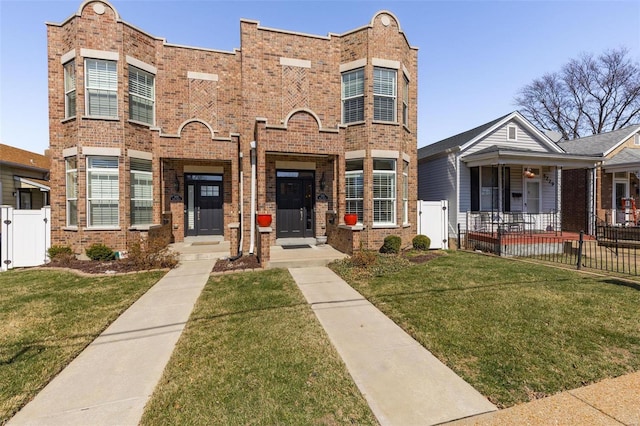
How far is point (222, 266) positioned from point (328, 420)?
641 centimetres

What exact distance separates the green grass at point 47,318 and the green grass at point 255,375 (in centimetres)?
128

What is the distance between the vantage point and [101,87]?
9406mm

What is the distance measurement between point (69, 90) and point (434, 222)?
14.0 metres

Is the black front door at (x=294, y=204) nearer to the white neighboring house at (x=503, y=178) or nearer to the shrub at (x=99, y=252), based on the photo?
the shrub at (x=99, y=252)

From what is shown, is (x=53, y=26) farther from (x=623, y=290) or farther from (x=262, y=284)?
(x=623, y=290)

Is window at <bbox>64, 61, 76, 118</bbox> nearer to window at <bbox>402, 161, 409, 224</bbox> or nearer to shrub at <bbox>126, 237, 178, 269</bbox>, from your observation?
shrub at <bbox>126, 237, 178, 269</bbox>

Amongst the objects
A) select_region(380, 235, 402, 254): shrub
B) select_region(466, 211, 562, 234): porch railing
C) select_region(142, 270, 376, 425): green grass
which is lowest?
select_region(142, 270, 376, 425): green grass

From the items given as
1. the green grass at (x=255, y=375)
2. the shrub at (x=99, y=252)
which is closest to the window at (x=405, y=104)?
the green grass at (x=255, y=375)

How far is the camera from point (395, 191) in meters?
10.5

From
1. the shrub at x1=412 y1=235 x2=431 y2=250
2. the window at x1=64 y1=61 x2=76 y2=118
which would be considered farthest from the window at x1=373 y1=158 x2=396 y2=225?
the window at x1=64 y1=61 x2=76 y2=118

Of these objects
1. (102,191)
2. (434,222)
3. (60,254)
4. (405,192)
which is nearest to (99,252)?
(60,254)

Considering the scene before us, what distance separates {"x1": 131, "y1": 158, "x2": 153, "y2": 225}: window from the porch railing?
12.6 meters

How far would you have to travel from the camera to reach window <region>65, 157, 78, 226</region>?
9547 mm

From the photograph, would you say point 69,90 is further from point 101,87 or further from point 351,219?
point 351,219
